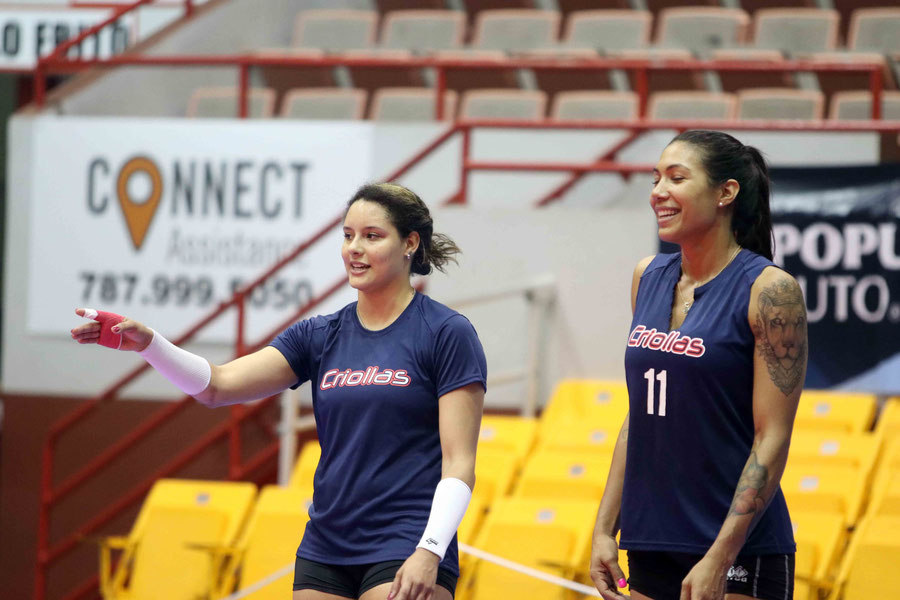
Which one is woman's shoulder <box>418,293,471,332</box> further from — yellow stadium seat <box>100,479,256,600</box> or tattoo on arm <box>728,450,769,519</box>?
yellow stadium seat <box>100,479,256,600</box>

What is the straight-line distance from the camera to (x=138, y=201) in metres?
8.74

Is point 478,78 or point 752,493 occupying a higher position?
point 478,78

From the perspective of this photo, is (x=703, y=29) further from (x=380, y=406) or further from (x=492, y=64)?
(x=380, y=406)

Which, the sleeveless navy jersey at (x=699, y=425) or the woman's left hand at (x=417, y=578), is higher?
the sleeveless navy jersey at (x=699, y=425)

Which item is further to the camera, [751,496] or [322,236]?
[322,236]

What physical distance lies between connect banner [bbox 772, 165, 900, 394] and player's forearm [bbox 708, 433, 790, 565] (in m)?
3.98

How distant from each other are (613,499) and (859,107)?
628cm

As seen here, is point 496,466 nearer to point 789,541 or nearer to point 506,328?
point 506,328

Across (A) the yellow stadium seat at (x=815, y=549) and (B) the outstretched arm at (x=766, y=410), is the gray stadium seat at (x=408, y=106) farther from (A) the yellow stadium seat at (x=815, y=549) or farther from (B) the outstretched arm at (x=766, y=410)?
(B) the outstretched arm at (x=766, y=410)

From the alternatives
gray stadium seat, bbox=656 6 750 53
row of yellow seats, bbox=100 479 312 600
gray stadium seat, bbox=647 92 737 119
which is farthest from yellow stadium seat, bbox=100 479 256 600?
gray stadium seat, bbox=656 6 750 53

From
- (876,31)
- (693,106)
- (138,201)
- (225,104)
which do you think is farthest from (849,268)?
(225,104)

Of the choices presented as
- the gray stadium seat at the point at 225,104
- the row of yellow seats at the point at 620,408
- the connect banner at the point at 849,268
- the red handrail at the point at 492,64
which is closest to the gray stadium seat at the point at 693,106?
the red handrail at the point at 492,64

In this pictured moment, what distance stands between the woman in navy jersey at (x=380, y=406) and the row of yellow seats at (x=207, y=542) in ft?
8.96

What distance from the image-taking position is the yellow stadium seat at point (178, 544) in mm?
6074
